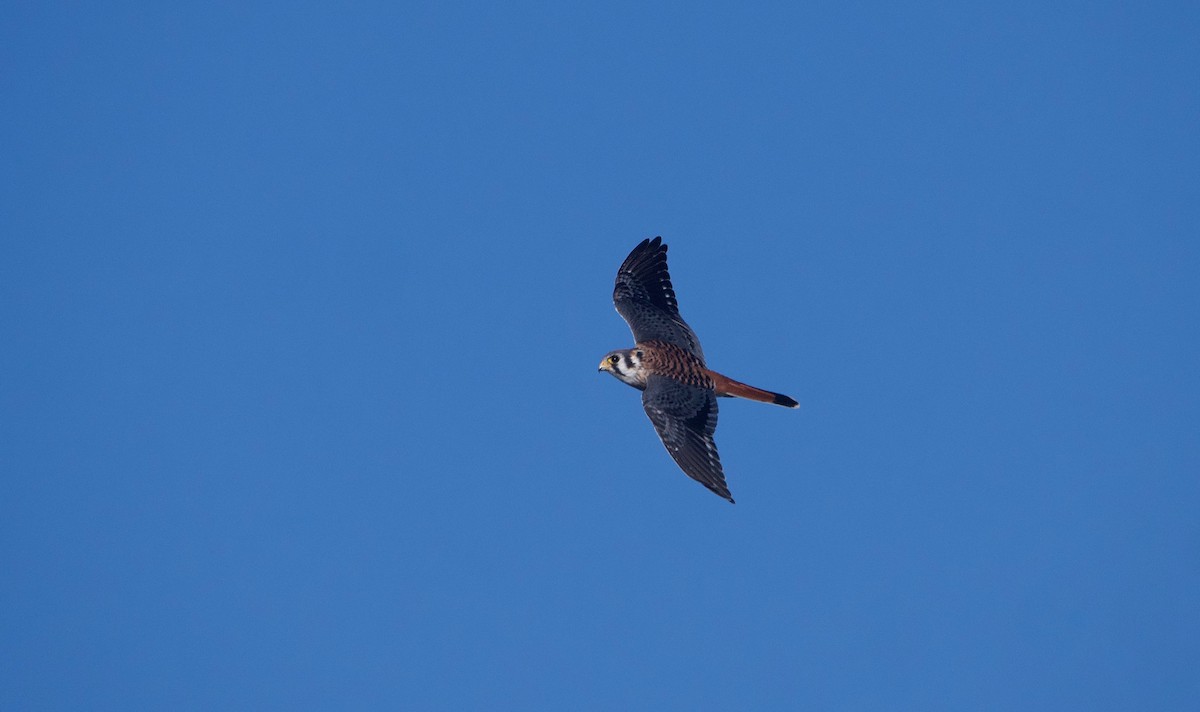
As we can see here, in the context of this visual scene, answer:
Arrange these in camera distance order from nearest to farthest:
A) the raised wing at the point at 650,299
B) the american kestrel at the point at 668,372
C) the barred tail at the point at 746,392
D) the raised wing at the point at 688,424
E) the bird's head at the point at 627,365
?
the raised wing at the point at 688,424, the american kestrel at the point at 668,372, the barred tail at the point at 746,392, the bird's head at the point at 627,365, the raised wing at the point at 650,299

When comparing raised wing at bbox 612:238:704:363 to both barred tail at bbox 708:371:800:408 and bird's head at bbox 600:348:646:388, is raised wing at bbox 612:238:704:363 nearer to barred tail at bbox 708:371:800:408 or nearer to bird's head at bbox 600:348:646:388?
bird's head at bbox 600:348:646:388

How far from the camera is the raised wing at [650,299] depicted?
1285cm

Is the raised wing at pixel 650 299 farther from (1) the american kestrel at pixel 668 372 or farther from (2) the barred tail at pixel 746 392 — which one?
(2) the barred tail at pixel 746 392

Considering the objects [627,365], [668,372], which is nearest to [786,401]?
[668,372]

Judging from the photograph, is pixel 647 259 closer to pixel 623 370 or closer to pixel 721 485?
pixel 623 370

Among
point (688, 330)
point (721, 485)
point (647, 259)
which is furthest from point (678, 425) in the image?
point (647, 259)

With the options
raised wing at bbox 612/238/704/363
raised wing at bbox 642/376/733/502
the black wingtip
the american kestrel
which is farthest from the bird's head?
the black wingtip

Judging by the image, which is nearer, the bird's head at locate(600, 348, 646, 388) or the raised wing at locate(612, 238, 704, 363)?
the bird's head at locate(600, 348, 646, 388)

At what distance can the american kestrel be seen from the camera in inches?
432

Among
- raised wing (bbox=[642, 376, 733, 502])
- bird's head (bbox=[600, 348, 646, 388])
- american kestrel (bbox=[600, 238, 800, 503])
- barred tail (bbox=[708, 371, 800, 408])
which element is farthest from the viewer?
bird's head (bbox=[600, 348, 646, 388])

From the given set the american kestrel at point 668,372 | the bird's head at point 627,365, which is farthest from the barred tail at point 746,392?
the bird's head at point 627,365

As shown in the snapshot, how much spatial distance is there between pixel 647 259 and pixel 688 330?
43.1 inches

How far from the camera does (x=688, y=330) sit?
13.0m

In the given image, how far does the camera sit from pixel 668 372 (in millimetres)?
11914
